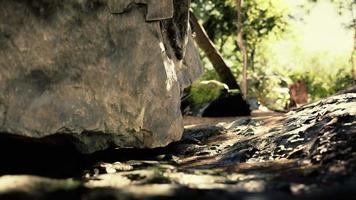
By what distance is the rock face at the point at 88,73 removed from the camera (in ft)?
26.6

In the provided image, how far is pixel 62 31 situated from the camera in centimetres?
866

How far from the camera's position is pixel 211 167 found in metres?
9.04

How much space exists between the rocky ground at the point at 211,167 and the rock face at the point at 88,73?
0.71 m

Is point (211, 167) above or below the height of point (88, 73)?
below

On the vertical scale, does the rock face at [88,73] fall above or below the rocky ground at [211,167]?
above

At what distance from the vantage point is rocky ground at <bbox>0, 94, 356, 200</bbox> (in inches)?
239

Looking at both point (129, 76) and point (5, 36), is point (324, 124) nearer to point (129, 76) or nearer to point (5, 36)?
point (129, 76)

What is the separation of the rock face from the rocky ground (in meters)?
0.71

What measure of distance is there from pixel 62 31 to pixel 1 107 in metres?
1.76

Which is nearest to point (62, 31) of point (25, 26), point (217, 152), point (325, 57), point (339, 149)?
point (25, 26)

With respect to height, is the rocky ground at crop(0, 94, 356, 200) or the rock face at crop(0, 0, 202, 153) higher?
the rock face at crop(0, 0, 202, 153)

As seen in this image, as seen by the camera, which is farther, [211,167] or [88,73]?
[211,167]

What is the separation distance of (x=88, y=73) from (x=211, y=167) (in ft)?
9.59

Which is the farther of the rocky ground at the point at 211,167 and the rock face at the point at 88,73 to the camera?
the rock face at the point at 88,73
